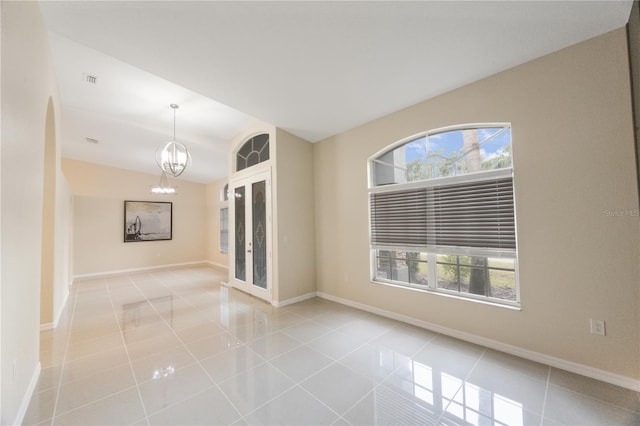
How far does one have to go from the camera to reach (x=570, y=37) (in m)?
2.22

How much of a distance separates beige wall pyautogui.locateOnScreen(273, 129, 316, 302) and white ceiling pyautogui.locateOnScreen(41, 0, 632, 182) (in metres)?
0.76

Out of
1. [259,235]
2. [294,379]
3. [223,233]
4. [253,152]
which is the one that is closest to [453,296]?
[294,379]

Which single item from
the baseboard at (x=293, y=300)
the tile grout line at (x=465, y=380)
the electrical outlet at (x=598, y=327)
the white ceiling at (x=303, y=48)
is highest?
the white ceiling at (x=303, y=48)

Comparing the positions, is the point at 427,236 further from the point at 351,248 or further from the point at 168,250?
the point at 168,250

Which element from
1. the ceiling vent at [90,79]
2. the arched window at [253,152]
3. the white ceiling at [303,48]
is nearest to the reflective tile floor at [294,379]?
the arched window at [253,152]

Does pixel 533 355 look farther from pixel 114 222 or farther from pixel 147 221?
pixel 114 222

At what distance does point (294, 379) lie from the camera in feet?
7.38

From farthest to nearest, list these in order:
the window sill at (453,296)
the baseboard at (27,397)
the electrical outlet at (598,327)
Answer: the window sill at (453,296)
the electrical outlet at (598,327)
the baseboard at (27,397)

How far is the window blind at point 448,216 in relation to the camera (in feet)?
8.98

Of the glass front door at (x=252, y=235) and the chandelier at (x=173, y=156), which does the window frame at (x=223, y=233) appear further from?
the chandelier at (x=173, y=156)

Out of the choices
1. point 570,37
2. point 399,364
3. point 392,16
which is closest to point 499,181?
point 570,37

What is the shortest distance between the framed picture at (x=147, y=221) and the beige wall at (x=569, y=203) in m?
8.21

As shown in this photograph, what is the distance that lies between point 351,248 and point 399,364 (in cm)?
199

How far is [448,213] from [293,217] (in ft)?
8.34
